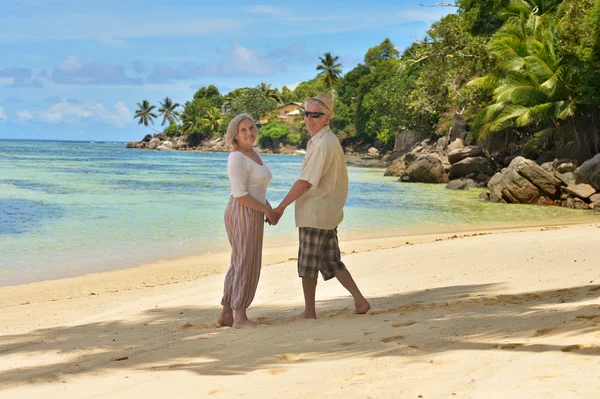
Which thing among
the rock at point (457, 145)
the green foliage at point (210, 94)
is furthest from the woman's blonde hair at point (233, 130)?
the green foliage at point (210, 94)

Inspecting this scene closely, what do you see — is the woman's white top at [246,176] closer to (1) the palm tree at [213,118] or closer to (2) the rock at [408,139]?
(2) the rock at [408,139]

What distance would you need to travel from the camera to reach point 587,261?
29.6 ft

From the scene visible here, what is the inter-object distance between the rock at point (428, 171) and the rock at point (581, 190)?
1415cm

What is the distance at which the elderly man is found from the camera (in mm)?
5641

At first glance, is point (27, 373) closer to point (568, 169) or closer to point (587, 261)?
point (587, 261)

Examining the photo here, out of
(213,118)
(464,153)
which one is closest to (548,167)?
(464,153)

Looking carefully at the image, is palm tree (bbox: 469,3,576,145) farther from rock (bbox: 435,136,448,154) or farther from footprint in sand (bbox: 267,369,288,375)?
footprint in sand (bbox: 267,369,288,375)

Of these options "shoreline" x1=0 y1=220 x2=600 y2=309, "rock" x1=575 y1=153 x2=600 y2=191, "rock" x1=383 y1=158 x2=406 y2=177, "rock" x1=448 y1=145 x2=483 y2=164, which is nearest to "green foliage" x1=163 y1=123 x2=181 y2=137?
"rock" x1=383 y1=158 x2=406 y2=177

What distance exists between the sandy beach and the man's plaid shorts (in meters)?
0.43

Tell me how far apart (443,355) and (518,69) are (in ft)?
94.9

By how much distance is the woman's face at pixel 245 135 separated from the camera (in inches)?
223

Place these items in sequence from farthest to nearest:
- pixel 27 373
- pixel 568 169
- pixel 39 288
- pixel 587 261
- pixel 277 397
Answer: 1. pixel 568 169
2. pixel 39 288
3. pixel 587 261
4. pixel 27 373
5. pixel 277 397

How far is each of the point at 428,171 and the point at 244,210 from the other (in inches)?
1330

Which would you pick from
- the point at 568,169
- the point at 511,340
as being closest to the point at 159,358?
the point at 511,340
